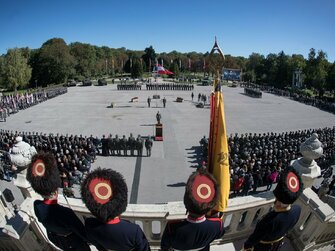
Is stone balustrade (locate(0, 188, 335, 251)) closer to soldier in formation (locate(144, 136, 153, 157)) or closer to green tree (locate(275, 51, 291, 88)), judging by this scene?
soldier in formation (locate(144, 136, 153, 157))

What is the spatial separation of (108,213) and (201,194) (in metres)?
1.28

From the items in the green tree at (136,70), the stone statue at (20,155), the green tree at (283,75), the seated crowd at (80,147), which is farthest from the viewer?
the green tree at (136,70)

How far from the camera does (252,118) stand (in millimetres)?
30844

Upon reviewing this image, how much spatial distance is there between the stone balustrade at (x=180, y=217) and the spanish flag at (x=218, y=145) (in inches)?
23.6

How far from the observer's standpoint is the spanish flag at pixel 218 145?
5.54 m

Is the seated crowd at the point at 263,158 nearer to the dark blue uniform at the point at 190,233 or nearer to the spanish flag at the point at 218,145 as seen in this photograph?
the spanish flag at the point at 218,145

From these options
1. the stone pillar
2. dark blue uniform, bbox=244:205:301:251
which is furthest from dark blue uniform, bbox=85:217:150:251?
the stone pillar

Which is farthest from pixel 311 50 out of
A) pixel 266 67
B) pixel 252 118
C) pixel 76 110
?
pixel 76 110

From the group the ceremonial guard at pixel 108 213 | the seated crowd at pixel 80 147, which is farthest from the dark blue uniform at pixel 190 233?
the seated crowd at pixel 80 147

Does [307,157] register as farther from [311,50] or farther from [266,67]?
[266,67]

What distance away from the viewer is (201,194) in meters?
3.91

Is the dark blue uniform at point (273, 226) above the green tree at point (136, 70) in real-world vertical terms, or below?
below

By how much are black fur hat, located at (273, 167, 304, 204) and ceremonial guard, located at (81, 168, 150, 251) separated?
2163 millimetres

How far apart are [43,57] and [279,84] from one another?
59895 mm
